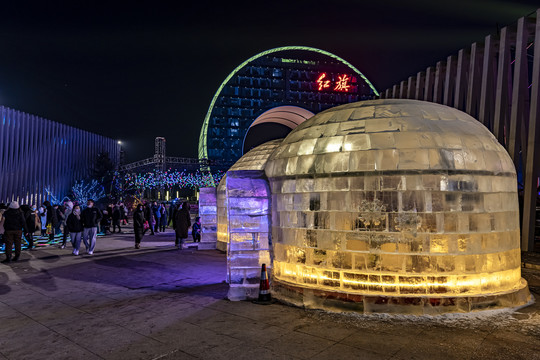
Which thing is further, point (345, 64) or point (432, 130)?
point (345, 64)

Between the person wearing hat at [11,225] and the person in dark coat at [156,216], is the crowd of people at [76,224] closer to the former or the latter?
the person wearing hat at [11,225]

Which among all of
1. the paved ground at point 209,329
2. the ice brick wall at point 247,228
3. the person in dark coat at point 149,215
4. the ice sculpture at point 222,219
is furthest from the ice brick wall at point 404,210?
the person in dark coat at point 149,215

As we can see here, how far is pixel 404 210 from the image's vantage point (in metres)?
7.25

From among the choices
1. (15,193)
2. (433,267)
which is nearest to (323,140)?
(433,267)

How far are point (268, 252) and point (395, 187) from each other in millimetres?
3314

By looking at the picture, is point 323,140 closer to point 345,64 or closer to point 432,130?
point 432,130

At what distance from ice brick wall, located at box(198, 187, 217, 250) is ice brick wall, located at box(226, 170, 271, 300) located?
843 centimetres

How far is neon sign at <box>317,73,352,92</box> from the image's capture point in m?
52.5

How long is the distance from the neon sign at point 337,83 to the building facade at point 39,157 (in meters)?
33.4

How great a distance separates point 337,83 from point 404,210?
48.2 meters

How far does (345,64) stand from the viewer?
5294 cm

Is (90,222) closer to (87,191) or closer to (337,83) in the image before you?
(87,191)

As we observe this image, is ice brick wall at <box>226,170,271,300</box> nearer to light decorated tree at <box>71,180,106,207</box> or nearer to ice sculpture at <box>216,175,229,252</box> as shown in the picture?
ice sculpture at <box>216,175,229,252</box>

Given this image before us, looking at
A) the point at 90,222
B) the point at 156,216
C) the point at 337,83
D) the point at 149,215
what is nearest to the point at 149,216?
the point at 149,215
